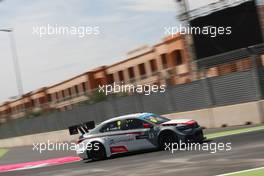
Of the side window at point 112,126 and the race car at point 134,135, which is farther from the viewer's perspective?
the side window at point 112,126

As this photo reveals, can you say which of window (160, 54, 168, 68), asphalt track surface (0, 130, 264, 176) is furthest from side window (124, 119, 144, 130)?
window (160, 54, 168, 68)

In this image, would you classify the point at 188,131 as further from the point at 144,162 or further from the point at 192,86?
the point at 192,86

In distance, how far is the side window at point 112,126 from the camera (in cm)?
1866

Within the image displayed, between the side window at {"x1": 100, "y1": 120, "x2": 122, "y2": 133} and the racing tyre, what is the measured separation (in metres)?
0.51

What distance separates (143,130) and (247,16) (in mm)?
14348

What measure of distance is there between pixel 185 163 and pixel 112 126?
5511 millimetres

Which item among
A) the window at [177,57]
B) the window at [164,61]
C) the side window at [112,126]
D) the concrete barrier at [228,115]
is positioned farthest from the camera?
the window at [164,61]

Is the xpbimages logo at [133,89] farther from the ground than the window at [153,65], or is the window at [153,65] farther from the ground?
the window at [153,65]

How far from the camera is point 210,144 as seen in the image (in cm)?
1725

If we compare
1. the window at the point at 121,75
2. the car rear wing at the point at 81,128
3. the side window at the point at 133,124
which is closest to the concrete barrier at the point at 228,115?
the side window at the point at 133,124

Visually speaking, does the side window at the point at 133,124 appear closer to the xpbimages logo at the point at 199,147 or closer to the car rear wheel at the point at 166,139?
the car rear wheel at the point at 166,139

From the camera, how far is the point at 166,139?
1773 centimetres

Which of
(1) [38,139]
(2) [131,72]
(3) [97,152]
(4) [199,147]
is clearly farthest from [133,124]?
(2) [131,72]

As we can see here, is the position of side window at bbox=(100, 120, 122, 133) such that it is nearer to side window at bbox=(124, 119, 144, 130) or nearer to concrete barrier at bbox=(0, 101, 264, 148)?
side window at bbox=(124, 119, 144, 130)
